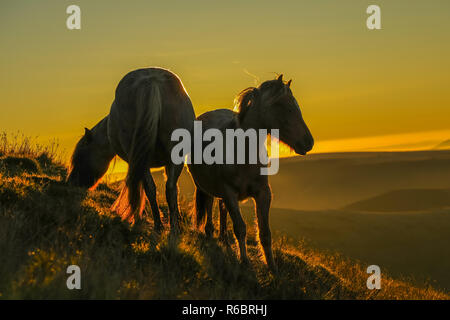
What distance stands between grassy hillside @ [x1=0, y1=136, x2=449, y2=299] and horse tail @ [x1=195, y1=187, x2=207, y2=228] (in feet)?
0.80

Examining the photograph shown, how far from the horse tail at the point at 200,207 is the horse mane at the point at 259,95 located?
2.22m

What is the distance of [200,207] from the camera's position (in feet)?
30.4

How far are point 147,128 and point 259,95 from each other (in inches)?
79.0

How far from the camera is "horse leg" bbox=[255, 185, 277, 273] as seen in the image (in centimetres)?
730

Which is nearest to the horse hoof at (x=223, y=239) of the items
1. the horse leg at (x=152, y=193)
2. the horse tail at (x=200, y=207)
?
the horse tail at (x=200, y=207)

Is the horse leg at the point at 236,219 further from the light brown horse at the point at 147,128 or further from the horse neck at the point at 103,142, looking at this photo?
the horse neck at the point at 103,142

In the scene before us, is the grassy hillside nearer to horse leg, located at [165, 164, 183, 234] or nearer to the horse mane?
horse leg, located at [165, 164, 183, 234]

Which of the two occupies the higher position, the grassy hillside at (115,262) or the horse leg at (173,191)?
the horse leg at (173,191)

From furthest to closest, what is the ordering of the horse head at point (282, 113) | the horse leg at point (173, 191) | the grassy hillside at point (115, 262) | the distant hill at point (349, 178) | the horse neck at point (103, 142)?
the distant hill at point (349, 178), the horse neck at point (103, 142), the horse leg at point (173, 191), the horse head at point (282, 113), the grassy hillside at point (115, 262)

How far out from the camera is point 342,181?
77.8 meters

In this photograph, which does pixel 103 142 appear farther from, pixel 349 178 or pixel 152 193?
pixel 349 178

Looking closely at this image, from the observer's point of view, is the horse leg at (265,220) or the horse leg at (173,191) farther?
the horse leg at (173,191)

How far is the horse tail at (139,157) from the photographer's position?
8156mm
